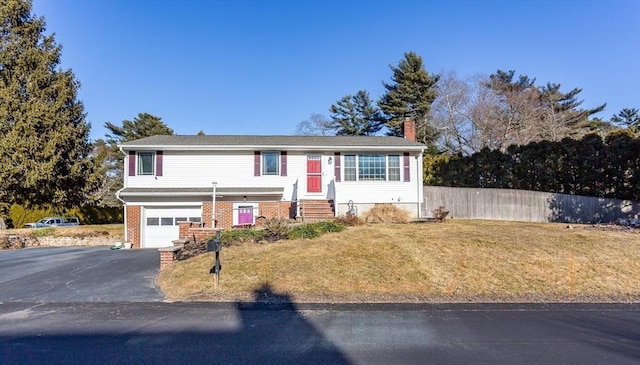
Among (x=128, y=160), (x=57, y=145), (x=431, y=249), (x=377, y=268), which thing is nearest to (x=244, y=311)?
(x=377, y=268)

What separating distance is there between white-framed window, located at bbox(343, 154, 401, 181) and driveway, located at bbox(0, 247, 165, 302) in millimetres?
9867

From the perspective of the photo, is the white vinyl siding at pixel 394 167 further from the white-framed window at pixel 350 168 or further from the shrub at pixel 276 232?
the shrub at pixel 276 232

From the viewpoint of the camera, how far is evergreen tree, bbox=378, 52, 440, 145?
37.6m

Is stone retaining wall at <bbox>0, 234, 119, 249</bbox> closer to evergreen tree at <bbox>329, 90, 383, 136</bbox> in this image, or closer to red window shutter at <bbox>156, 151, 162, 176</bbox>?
red window shutter at <bbox>156, 151, 162, 176</bbox>

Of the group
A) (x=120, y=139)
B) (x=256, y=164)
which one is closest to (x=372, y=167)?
(x=256, y=164)

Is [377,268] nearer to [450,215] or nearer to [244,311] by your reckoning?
[244,311]

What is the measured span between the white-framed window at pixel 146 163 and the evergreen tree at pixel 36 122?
8.44 m

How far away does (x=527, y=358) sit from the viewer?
472 centimetres

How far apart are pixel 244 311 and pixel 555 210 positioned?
17.9 meters

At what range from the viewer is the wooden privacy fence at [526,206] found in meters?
18.2

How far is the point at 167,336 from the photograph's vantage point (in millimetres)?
5570

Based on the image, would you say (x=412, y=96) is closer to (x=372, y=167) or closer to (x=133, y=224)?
(x=372, y=167)

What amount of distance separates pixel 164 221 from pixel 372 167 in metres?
10.7

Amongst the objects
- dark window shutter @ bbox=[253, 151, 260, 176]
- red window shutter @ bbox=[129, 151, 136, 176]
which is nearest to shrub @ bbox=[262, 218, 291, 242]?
dark window shutter @ bbox=[253, 151, 260, 176]
